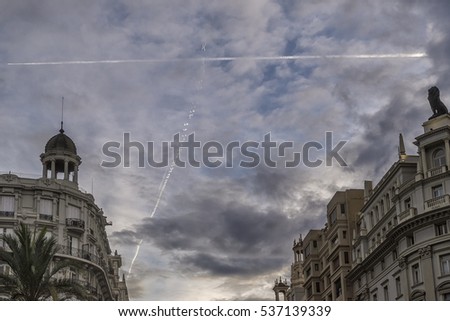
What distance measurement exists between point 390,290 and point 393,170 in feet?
40.6

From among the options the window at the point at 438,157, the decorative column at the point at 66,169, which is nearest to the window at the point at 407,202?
the window at the point at 438,157

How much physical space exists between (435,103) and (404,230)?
13.6 metres

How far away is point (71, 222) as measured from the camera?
286 ft

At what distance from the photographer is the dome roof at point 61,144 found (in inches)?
3420

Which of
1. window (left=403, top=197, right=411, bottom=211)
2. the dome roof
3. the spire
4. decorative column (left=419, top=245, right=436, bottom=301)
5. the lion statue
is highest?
the lion statue

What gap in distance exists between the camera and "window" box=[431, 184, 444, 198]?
81.2m

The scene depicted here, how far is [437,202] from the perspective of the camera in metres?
79.6

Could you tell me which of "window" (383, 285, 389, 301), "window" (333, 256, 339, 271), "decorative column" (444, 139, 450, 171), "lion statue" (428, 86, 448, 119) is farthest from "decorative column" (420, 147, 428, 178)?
"window" (333, 256, 339, 271)

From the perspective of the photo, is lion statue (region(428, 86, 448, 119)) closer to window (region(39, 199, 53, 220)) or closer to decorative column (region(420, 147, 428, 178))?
decorative column (region(420, 147, 428, 178))

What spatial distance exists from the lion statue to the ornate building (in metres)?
0.10
